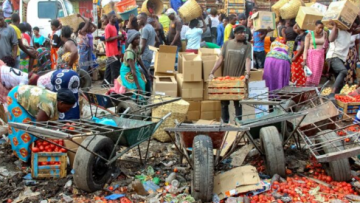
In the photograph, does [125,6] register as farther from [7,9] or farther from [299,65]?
[7,9]

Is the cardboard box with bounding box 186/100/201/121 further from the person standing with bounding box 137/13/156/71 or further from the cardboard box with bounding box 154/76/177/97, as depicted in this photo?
the person standing with bounding box 137/13/156/71

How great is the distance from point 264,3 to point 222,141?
16.7 metres

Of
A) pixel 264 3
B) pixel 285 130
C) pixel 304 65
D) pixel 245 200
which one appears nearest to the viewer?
pixel 245 200

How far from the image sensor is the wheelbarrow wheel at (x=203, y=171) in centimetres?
422

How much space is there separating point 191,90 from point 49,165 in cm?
339

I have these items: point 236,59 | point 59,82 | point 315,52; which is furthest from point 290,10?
point 59,82

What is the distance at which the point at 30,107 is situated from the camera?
5160mm

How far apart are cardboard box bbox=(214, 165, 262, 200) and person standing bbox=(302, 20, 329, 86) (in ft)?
15.2

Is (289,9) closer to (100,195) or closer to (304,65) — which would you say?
(304,65)

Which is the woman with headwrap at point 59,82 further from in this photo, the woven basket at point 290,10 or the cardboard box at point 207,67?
the woven basket at point 290,10

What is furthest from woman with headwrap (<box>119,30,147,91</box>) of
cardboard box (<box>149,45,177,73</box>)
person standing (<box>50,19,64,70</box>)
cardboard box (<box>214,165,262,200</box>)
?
cardboard box (<box>214,165,262,200</box>)

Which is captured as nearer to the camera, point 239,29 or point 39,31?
point 239,29

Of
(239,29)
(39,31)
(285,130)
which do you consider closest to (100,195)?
(285,130)

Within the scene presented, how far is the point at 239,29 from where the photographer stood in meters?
7.10
